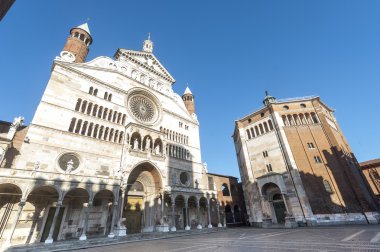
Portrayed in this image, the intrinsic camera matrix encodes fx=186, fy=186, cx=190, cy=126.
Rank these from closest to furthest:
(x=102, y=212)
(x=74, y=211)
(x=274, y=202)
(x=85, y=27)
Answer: (x=74, y=211) → (x=102, y=212) → (x=274, y=202) → (x=85, y=27)

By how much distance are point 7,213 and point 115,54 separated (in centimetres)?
2330

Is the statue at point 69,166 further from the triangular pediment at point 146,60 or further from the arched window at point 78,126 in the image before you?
the triangular pediment at point 146,60

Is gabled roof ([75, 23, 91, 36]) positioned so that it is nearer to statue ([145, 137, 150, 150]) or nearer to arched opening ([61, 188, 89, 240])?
statue ([145, 137, 150, 150])

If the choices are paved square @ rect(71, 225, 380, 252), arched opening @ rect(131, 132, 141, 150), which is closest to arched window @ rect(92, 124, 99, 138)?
arched opening @ rect(131, 132, 141, 150)

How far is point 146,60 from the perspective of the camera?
32.3 meters

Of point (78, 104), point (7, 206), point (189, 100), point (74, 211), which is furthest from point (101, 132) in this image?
point (189, 100)

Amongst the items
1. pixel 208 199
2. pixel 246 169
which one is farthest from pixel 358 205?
pixel 208 199

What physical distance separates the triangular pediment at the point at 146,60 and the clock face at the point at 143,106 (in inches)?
223

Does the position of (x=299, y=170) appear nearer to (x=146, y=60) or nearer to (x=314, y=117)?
(x=314, y=117)

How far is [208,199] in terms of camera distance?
26328 millimetres

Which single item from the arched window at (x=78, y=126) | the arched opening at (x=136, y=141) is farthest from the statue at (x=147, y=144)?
the arched window at (x=78, y=126)

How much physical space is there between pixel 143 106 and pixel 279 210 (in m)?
24.6

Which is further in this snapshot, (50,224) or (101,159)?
(101,159)

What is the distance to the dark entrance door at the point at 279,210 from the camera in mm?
25875
